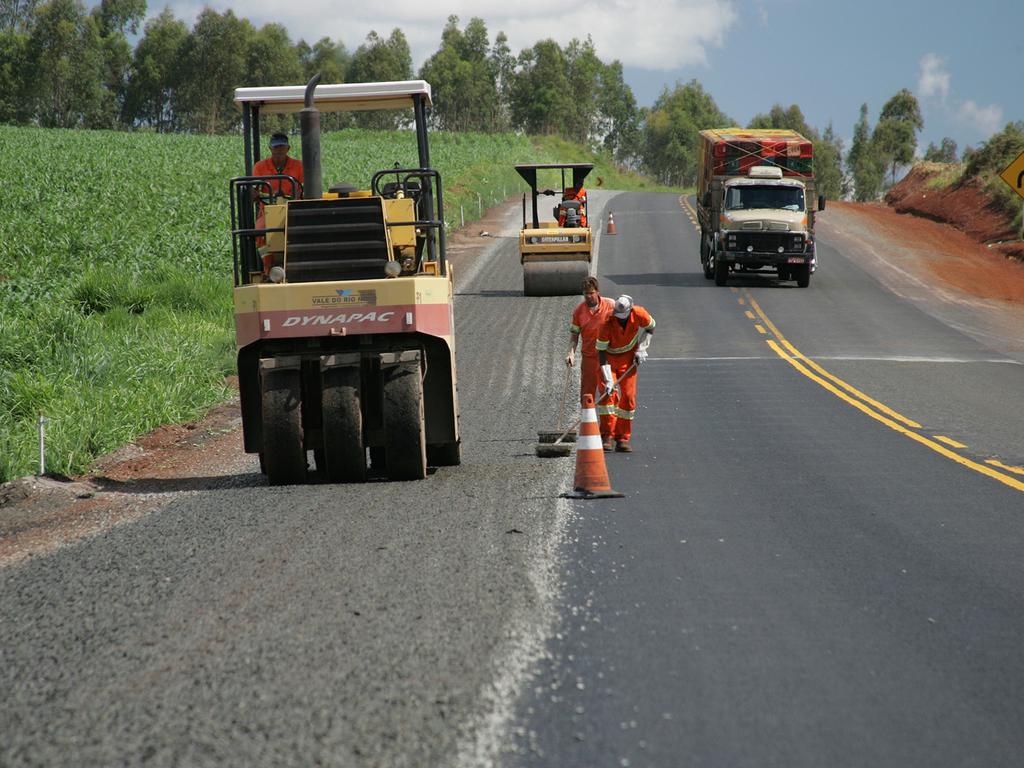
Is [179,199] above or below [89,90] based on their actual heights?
below

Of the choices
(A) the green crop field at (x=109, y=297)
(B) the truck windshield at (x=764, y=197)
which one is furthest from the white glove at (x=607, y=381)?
(B) the truck windshield at (x=764, y=197)

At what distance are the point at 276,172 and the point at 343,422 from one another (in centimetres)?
245

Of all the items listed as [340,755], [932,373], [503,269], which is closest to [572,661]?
[340,755]

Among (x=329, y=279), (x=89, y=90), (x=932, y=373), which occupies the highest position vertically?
(x=89, y=90)

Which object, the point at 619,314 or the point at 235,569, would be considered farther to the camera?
the point at 619,314

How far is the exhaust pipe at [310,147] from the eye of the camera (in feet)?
33.4

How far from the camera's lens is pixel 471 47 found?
5851 inches

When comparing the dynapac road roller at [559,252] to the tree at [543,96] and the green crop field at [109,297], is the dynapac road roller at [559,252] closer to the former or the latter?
the green crop field at [109,297]

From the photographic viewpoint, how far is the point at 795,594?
22.4 feet

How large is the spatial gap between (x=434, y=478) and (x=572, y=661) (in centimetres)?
530

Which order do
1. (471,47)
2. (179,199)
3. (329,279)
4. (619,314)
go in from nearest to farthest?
(329,279) < (619,314) < (179,199) < (471,47)

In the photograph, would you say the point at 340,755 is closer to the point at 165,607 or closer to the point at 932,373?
the point at 165,607

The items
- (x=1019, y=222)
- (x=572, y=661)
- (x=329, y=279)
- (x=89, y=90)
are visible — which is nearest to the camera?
(x=572, y=661)

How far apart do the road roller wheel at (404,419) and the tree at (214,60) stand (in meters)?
116
